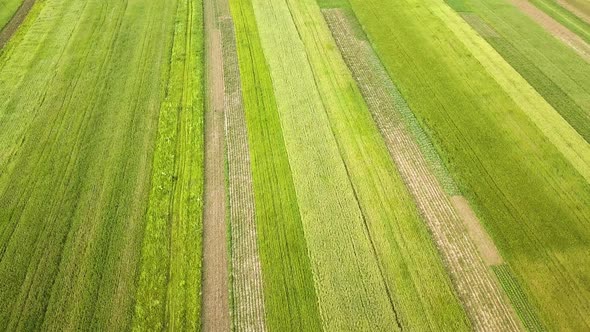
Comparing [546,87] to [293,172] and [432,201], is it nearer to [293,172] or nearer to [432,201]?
[432,201]

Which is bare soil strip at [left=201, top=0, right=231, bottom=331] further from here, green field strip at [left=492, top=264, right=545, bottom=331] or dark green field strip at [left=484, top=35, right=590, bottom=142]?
dark green field strip at [left=484, top=35, right=590, bottom=142]

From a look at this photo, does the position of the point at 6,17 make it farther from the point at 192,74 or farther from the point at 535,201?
the point at 535,201

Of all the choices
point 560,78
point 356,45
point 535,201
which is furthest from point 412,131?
point 560,78

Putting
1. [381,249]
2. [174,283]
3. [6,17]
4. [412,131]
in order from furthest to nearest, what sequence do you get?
[6,17] < [412,131] < [381,249] < [174,283]

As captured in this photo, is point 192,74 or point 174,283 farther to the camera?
point 192,74

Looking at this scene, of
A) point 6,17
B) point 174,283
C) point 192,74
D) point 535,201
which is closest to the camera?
point 174,283

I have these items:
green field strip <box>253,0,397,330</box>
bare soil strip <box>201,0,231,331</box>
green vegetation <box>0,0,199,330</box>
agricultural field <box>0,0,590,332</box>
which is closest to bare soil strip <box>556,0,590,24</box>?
agricultural field <box>0,0,590,332</box>

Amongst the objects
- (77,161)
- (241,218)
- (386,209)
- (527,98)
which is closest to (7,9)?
(77,161)
